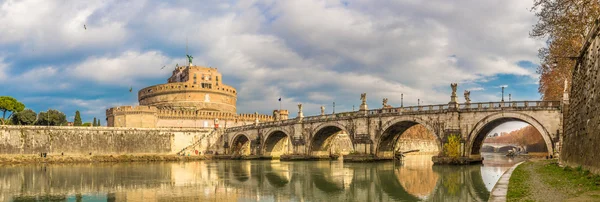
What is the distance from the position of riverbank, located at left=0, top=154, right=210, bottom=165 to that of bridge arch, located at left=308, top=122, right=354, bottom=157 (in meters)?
18.4

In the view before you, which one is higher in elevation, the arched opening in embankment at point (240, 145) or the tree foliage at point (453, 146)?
the tree foliage at point (453, 146)

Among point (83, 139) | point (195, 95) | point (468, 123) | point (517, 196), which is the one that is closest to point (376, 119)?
point (468, 123)

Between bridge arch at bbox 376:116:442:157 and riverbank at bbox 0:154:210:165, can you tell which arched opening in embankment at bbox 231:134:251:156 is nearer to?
riverbank at bbox 0:154:210:165

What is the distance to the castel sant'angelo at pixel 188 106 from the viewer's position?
69.7 m

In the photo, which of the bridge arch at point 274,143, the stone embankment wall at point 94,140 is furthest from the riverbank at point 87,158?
the bridge arch at point 274,143

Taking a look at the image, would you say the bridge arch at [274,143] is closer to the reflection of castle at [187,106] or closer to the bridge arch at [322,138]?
the bridge arch at [322,138]

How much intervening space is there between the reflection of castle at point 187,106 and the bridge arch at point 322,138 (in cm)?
2362

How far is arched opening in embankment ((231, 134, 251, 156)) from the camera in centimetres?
6456

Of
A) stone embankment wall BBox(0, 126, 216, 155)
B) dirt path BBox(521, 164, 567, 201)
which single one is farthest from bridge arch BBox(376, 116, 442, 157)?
stone embankment wall BBox(0, 126, 216, 155)

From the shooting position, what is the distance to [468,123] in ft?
A: 118

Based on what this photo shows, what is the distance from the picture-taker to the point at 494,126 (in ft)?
121

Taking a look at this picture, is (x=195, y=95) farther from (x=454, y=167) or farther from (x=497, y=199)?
(x=497, y=199)

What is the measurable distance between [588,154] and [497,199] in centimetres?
606

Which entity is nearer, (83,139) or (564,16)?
(564,16)
